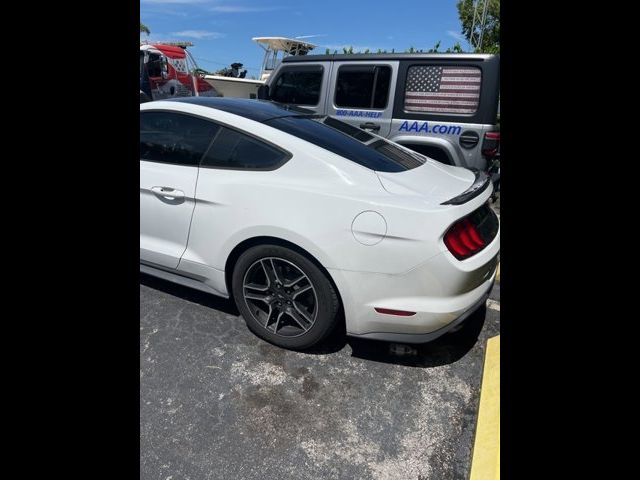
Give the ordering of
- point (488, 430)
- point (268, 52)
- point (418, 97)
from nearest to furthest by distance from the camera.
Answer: point (488, 430) < point (418, 97) < point (268, 52)

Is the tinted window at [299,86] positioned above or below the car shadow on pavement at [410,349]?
above

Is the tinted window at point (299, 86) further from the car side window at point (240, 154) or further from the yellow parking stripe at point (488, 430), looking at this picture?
the yellow parking stripe at point (488, 430)

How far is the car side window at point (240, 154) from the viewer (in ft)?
8.26

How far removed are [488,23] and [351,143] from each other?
82.4 ft

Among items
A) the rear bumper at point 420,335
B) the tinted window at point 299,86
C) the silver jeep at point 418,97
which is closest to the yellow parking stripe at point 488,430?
the rear bumper at point 420,335

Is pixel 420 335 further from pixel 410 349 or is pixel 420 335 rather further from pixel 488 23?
pixel 488 23

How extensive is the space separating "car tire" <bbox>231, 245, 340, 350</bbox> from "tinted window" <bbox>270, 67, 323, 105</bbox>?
375 centimetres

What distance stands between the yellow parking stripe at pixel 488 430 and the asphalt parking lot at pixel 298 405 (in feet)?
0.13

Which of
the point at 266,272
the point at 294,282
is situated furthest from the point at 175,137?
the point at 294,282

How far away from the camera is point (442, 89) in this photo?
4844 millimetres
